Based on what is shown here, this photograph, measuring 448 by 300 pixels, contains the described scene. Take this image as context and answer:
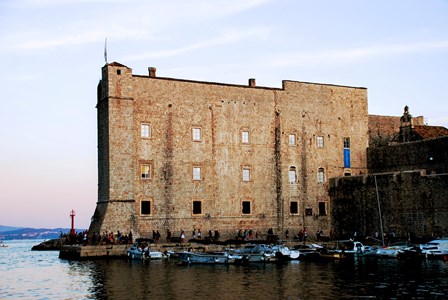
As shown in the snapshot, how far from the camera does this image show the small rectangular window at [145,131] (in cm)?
4772

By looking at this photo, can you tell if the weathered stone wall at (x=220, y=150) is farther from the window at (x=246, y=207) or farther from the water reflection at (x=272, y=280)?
the water reflection at (x=272, y=280)

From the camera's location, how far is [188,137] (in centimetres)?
4944

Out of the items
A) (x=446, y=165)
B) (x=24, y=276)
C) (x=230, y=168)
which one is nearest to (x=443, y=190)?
(x=446, y=165)

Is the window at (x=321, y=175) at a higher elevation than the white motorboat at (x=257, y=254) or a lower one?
higher

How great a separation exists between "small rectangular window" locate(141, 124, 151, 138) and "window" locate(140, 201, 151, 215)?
16.4 ft

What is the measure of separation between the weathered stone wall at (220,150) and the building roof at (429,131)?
5.13 meters

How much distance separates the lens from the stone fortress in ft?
154

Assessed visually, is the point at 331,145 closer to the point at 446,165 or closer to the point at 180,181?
the point at 446,165

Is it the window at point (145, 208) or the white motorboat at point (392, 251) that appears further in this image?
the window at point (145, 208)

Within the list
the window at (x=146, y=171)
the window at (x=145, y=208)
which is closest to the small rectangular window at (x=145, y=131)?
the window at (x=146, y=171)

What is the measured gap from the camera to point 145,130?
157 feet

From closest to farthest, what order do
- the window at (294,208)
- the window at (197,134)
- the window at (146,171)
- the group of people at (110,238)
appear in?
the group of people at (110,238)
the window at (146,171)
the window at (197,134)
the window at (294,208)

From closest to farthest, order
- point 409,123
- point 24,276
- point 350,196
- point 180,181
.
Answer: point 24,276 < point 180,181 < point 350,196 < point 409,123

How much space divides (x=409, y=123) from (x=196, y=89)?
20.7 metres
